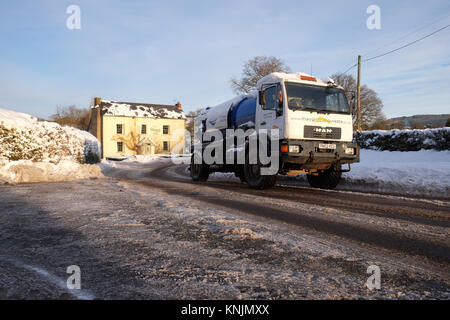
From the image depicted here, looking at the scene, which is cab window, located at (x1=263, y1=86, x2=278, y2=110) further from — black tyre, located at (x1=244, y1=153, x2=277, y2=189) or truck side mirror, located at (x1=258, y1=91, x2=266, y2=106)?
black tyre, located at (x1=244, y1=153, x2=277, y2=189)

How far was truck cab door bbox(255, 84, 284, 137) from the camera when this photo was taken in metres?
8.13

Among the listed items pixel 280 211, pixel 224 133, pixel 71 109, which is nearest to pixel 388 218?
pixel 280 211

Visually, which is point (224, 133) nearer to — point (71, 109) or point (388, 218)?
point (388, 218)

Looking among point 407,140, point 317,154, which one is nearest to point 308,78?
point 317,154

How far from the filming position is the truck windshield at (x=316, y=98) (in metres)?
8.15

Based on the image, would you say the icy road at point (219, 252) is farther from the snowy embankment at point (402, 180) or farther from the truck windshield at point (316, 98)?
the truck windshield at point (316, 98)

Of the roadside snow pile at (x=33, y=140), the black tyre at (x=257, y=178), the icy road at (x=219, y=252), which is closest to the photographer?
the icy road at (x=219, y=252)

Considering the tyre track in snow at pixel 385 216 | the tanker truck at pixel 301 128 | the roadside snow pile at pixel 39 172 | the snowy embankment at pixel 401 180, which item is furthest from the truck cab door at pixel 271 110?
the roadside snow pile at pixel 39 172

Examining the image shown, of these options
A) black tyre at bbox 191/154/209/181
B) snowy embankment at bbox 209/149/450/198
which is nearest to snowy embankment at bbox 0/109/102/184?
black tyre at bbox 191/154/209/181

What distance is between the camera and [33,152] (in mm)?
10195

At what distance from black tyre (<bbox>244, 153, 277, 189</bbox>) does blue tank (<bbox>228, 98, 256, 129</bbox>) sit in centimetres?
157

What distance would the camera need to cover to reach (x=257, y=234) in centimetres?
298

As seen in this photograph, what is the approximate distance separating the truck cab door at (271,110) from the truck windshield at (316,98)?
28cm

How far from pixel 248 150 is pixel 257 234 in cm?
629
